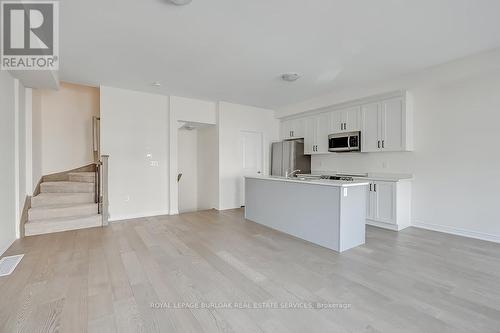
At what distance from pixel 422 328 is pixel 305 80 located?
3815mm

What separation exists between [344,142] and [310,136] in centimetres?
106

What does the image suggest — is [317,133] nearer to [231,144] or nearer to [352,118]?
[352,118]

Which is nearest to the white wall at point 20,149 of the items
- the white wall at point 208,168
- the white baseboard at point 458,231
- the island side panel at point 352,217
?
the white wall at point 208,168

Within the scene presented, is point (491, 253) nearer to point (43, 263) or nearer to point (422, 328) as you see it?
point (422, 328)

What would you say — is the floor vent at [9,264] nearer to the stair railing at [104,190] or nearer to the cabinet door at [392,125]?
the stair railing at [104,190]

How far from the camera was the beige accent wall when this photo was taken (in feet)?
16.3

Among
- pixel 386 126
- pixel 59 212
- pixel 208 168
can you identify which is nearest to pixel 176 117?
pixel 208 168

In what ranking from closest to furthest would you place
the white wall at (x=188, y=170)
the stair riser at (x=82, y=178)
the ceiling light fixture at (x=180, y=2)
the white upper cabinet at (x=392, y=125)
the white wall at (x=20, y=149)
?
the ceiling light fixture at (x=180, y=2) < the white wall at (x=20, y=149) < the white upper cabinet at (x=392, y=125) < the stair riser at (x=82, y=178) < the white wall at (x=188, y=170)

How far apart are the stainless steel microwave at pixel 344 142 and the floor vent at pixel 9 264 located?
5.32 metres

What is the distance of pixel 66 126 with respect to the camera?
5.17 metres

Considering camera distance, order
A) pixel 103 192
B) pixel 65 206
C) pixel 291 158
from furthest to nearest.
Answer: pixel 291 158
pixel 103 192
pixel 65 206

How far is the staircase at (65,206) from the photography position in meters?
3.88

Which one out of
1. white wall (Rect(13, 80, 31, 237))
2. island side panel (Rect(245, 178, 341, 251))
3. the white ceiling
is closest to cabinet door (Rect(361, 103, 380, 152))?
the white ceiling

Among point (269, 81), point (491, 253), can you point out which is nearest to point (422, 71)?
point (269, 81)
